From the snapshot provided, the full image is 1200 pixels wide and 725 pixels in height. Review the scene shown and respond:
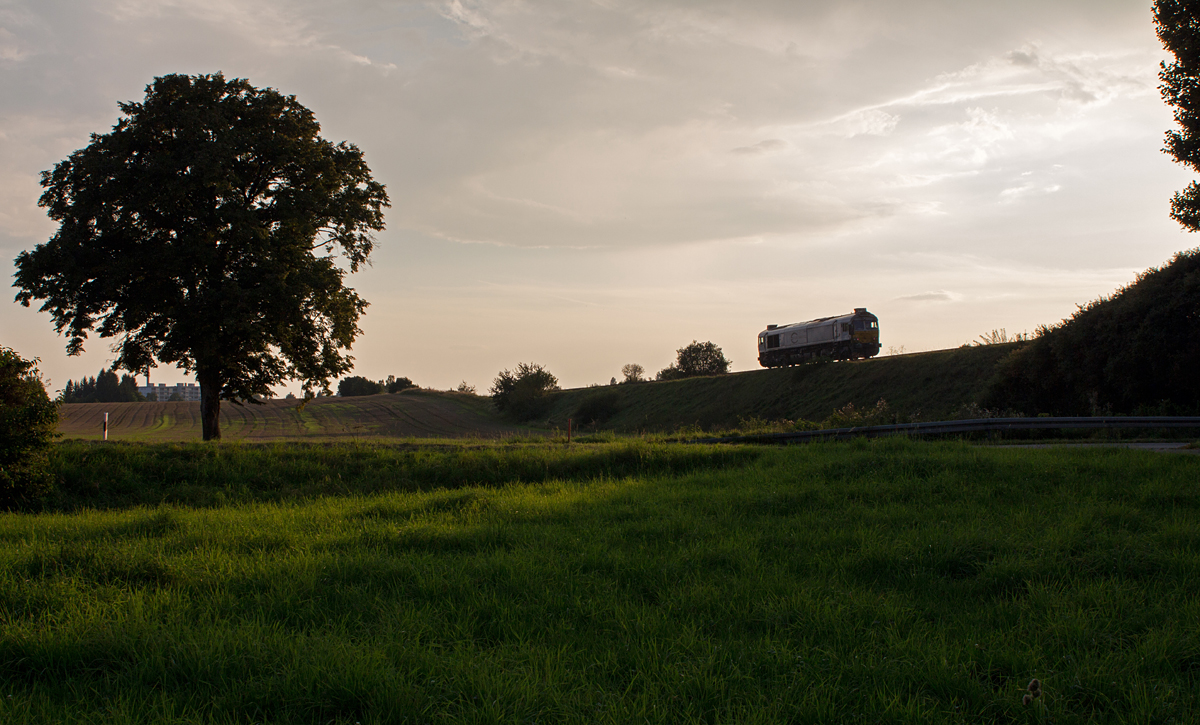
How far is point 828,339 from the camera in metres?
45.4

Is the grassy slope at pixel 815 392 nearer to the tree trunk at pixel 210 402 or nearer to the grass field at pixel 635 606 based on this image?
the grass field at pixel 635 606

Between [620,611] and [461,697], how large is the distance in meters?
1.57

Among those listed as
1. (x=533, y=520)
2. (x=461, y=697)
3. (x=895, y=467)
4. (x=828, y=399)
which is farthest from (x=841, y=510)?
(x=828, y=399)

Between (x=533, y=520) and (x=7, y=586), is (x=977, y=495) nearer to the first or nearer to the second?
(x=533, y=520)

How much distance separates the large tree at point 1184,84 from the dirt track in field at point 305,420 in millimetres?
29712

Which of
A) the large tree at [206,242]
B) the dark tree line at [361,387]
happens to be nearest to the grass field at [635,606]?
the large tree at [206,242]

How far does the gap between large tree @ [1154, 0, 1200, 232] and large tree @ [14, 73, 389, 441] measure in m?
24.1

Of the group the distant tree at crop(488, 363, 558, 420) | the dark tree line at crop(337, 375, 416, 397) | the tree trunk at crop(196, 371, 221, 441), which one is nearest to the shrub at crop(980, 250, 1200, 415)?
the tree trunk at crop(196, 371, 221, 441)

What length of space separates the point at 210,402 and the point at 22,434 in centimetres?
1317

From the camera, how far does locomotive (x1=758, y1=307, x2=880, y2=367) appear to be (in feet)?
145

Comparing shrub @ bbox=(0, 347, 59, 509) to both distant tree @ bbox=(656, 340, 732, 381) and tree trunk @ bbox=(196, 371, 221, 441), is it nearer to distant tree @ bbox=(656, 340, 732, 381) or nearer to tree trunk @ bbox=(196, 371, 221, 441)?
tree trunk @ bbox=(196, 371, 221, 441)

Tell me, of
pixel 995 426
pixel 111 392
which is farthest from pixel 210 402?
pixel 111 392

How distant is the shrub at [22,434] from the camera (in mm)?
10570

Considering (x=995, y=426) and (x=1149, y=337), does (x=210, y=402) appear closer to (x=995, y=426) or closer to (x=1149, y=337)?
(x=995, y=426)
